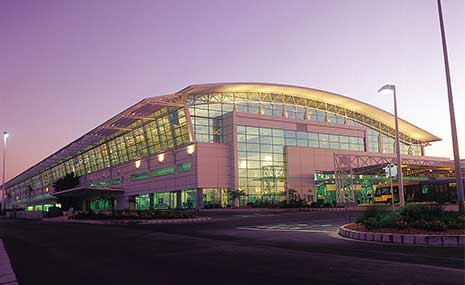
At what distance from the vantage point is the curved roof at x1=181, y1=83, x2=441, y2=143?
203ft

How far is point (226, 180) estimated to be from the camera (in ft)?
198

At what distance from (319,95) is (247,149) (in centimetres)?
1748

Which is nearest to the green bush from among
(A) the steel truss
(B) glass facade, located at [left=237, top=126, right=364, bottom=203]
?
(A) the steel truss

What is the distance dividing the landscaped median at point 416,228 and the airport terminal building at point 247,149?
41566mm

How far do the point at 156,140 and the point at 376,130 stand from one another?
42.0 meters

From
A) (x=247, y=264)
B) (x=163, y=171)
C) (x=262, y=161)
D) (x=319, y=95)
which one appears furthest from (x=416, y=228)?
(x=319, y=95)

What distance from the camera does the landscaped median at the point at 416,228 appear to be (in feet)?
42.2

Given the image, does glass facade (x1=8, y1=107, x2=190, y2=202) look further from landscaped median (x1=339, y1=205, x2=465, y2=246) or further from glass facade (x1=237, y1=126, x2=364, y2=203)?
landscaped median (x1=339, y1=205, x2=465, y2=246)

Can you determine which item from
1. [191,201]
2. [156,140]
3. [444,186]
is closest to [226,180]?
[191,201]

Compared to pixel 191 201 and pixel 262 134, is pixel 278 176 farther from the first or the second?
pixel 191 201

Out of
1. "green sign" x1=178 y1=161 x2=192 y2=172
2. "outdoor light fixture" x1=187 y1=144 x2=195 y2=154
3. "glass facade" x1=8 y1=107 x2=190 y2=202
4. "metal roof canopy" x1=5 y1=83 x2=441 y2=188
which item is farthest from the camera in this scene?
"glass facade" x1=8 y1=107 x2=190 y2=202

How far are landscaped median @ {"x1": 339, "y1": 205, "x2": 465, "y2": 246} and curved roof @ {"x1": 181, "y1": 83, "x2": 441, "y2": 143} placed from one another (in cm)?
4557

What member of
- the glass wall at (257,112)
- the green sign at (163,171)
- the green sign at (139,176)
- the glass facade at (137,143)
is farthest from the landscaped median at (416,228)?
the green sign at (139,176)

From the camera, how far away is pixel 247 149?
61.9 meters
